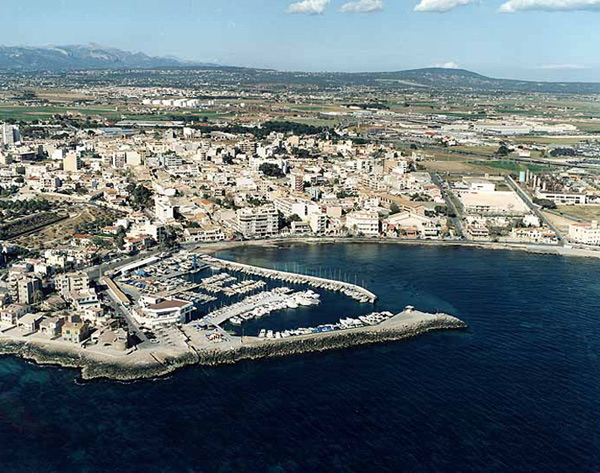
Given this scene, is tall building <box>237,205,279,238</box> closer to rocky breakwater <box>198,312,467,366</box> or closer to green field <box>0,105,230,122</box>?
rocky breakwater <box>198,312,467,366</box>

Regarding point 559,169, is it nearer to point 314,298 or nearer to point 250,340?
point 314,298

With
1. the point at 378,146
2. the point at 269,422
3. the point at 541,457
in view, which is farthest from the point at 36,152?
the point at 541,457

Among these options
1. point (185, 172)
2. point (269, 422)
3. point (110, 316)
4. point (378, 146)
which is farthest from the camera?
point (378, 146)

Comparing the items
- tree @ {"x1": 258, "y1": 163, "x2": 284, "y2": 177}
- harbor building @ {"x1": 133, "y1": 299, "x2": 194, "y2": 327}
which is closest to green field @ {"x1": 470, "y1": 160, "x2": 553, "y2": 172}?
tree @ {"x1": 258, "y1": 163, "x2": 284, "y2": 177}

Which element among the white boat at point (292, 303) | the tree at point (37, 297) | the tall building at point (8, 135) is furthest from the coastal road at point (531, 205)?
the tall building at point (8, 135)

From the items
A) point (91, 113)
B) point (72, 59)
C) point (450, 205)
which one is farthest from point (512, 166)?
point (72, 59)

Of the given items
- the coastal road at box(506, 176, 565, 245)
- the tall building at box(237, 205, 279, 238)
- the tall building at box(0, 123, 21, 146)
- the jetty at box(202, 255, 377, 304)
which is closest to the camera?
the jetty at box(202, 255, 377, 304)

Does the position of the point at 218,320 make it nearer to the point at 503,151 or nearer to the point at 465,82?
the point at 503,151
